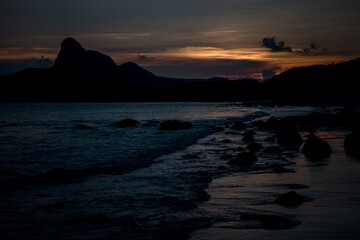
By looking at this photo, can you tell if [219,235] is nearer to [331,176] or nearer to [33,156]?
[331,176]

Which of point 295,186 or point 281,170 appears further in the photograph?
Answer: point 281,170

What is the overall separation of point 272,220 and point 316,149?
27.7 feet

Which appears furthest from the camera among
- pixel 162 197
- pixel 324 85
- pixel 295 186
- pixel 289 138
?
pixel 324 85

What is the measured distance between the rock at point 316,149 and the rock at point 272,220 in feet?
25.8

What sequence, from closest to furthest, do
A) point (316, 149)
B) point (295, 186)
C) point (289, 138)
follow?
point (295, 186) → point (316, 149) → point (289, 138)

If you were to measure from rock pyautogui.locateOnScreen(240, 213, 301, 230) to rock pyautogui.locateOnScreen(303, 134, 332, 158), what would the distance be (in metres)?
7.86

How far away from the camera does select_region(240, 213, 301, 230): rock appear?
517 cm

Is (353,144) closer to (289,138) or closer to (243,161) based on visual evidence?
(289,138)

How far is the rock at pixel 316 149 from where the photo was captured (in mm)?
12516

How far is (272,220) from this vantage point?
5410mm

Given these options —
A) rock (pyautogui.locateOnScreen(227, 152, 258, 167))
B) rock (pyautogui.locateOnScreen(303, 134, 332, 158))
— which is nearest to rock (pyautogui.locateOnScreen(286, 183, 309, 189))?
rock (pyautogui.locateOnScreen(227, 152, 258, 167))

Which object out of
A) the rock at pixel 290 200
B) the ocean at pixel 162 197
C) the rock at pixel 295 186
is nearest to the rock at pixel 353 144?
the ocean at pixel 162 197

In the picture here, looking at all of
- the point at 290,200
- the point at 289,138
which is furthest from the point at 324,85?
the point at 290,200

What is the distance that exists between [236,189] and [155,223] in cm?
302
